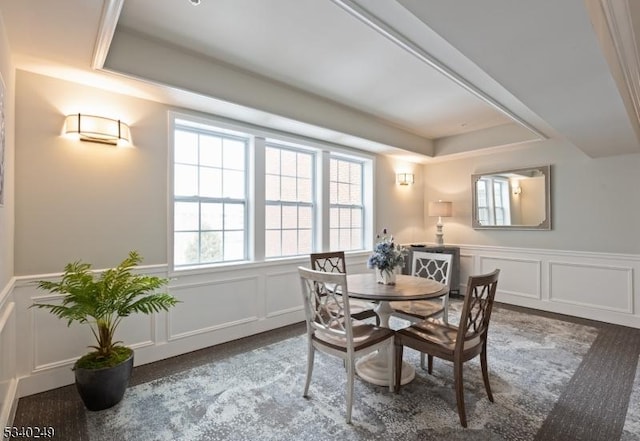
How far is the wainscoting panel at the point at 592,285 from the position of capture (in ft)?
13.1

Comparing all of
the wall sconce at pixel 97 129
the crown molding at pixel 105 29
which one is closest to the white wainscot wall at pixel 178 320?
the wall sconce at pixel 97 129

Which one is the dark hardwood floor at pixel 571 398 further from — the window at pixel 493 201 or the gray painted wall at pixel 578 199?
the window at pixel 493 201

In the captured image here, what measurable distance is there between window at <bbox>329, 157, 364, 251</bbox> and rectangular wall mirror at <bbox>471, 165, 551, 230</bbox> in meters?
1.97

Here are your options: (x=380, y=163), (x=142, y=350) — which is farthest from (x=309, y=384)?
(x=380, y=163)

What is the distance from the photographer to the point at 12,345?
7.12 ft

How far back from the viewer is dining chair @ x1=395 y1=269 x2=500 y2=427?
80.3 inches

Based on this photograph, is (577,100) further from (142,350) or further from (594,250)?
(142,350)

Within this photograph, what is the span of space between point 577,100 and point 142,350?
166 inches

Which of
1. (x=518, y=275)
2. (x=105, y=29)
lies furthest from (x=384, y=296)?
(x=518, y=275)

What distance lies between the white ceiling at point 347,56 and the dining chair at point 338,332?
1.62 meters

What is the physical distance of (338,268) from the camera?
3.45m

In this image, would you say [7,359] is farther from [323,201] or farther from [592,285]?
Result: [592,285]

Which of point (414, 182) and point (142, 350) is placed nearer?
point (142, 350)

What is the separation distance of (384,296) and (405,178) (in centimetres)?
347
